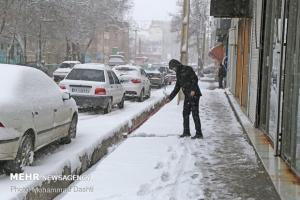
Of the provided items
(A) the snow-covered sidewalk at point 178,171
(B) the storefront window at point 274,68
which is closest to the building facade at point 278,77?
(B) the storefront window at point 274,68

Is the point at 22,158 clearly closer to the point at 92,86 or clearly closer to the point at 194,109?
the point at 194,109

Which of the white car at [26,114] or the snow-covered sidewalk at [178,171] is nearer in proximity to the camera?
the snow-covered sidewalk at [178,171]

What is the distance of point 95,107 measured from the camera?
657 inches

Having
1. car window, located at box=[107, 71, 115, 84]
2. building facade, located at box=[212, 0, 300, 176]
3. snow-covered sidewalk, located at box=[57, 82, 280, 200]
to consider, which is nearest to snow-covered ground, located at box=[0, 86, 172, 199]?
snow-covered sidewalk, located at box=[57, 82, 280, 200]

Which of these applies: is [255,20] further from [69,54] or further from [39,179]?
[69,54]

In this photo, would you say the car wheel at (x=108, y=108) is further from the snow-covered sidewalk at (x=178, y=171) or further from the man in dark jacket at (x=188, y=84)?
the man in dark jacket at (x=188, y=84)

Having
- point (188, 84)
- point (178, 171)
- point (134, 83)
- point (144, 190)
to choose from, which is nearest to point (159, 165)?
point (178, 171)

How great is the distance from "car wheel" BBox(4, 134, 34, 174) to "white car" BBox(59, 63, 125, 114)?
831 cm

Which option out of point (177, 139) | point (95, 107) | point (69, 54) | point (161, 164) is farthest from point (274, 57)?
point (69, 54)

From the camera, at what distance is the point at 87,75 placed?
17.0 m

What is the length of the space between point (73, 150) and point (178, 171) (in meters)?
2.83

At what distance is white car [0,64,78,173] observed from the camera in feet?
23.7

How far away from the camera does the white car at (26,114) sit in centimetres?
723

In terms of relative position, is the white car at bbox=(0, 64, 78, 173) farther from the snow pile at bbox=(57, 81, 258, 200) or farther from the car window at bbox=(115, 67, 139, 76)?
the car window at bbox=(115, 67, 139, 76)
